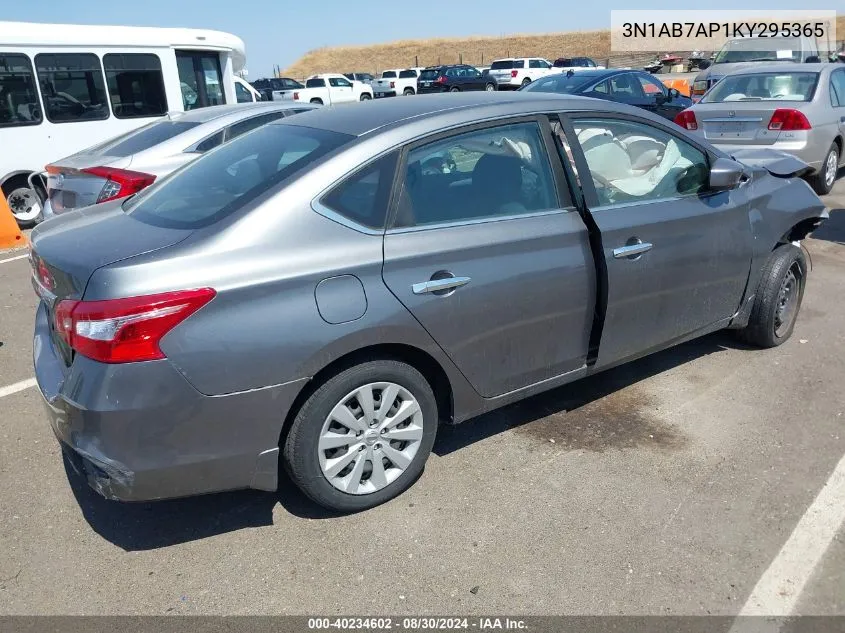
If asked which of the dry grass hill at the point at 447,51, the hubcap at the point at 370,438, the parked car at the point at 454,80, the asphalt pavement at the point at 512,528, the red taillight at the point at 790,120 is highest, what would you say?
the dry grass hill at the point at 447,51

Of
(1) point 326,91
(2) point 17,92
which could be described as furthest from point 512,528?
(1) point 326,91

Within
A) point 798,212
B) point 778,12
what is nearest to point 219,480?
point 798,212

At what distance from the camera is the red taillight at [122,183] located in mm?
6164

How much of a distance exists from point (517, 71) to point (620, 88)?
87.2 feet

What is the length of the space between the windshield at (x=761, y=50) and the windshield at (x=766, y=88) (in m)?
9.06

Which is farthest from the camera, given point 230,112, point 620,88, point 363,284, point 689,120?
point 620,88

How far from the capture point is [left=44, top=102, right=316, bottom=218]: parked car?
630 cm

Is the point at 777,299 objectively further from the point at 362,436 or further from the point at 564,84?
the point at 564,84

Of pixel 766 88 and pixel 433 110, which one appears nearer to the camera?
pixel 433 110

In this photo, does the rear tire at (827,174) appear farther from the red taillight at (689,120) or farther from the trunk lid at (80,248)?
the trunk lid at (80,248)

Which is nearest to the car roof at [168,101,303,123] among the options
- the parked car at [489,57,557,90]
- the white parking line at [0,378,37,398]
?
the white parking line at [0,378,37,398]

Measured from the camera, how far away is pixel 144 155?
6.62m

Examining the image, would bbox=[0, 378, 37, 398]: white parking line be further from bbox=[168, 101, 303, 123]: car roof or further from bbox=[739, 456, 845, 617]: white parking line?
bbox=[739, 456, 845, 617]: white parking line

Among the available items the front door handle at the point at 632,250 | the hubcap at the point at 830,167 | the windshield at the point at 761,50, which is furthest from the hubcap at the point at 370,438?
the windshield at the point at 761,50
